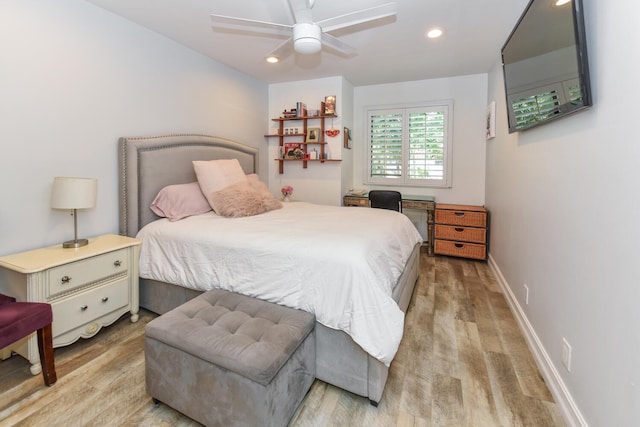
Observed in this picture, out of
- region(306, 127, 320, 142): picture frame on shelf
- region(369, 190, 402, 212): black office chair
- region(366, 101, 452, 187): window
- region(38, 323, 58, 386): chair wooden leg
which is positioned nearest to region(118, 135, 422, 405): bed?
region(38, 323, 58, 386): chair wooden leg

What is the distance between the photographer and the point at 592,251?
4.42ft

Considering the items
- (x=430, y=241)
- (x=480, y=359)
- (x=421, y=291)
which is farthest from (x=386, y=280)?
(x=430, y=241)

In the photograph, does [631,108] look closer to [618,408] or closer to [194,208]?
[618,408]

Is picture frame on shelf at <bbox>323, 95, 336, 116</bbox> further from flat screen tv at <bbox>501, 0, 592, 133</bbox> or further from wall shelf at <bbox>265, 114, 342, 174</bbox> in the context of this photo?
flat screen tv at <bbox>501, 0, 592, 133</bbox>

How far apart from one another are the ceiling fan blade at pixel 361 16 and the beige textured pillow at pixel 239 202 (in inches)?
58.1

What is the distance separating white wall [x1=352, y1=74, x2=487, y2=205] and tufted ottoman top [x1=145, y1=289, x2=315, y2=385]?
3.57 metres

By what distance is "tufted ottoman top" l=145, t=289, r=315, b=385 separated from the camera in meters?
1.27

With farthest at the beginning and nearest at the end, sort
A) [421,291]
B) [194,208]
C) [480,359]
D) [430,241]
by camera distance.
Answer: [430,241], [421,291], [194,208], [480,359]

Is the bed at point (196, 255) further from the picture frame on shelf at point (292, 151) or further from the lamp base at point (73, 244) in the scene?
the picture frame on shelf at point (292, 151)

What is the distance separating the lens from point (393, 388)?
170cm

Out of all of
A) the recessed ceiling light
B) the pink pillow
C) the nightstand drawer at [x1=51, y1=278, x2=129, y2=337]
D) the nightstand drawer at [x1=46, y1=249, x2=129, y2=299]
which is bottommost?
the nightstand drawer at [x1=51, y1=278, x2=129, y2=337]

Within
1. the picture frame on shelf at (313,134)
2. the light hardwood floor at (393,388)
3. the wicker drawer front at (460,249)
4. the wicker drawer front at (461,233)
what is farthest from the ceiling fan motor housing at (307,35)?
the wicker drawer front at (460,249)

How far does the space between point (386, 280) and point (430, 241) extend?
2.75 meters

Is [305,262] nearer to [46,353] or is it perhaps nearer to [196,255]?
[196,255]
